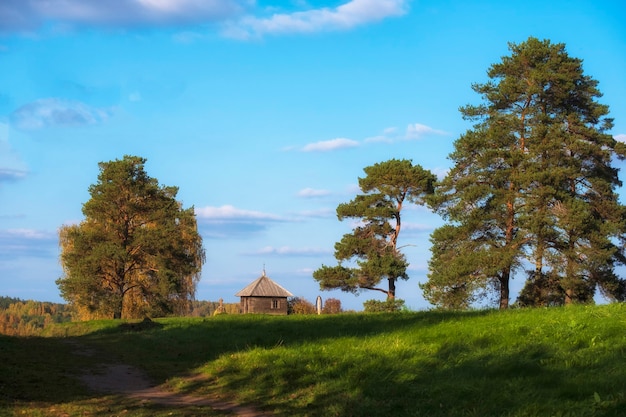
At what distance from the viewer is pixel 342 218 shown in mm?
44062

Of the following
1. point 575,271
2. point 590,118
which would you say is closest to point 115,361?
point 575,271

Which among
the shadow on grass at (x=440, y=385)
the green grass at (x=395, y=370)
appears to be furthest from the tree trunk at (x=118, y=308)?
the shadow on grass at (x=440, y=385)

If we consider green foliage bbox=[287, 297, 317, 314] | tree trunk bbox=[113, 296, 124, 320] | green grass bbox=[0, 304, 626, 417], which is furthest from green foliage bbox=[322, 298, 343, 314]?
green grass bbox=[0, 304, 626, 417]

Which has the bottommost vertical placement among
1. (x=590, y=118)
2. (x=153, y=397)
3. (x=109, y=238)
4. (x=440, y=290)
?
(x=153, y=397)

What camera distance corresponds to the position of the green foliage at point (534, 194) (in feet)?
115

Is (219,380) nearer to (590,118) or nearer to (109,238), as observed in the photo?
(590,118)

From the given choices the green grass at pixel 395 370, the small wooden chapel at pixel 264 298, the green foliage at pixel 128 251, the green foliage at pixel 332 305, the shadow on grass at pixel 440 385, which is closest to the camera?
the shadow on grass at pixel 440 385

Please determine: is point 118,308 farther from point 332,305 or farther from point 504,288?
point 504,288

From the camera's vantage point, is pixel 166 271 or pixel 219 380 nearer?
pixel 219 380

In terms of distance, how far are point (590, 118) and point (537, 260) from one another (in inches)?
397

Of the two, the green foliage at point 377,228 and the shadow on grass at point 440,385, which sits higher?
the green foliage at point 377,228

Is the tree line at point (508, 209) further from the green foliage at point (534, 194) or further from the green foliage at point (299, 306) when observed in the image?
the green foliage at point (299, 306)

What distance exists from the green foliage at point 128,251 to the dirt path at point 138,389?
31.2 metres

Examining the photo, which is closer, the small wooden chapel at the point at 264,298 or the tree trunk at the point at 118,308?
the tree trunk at the point at 118,308
